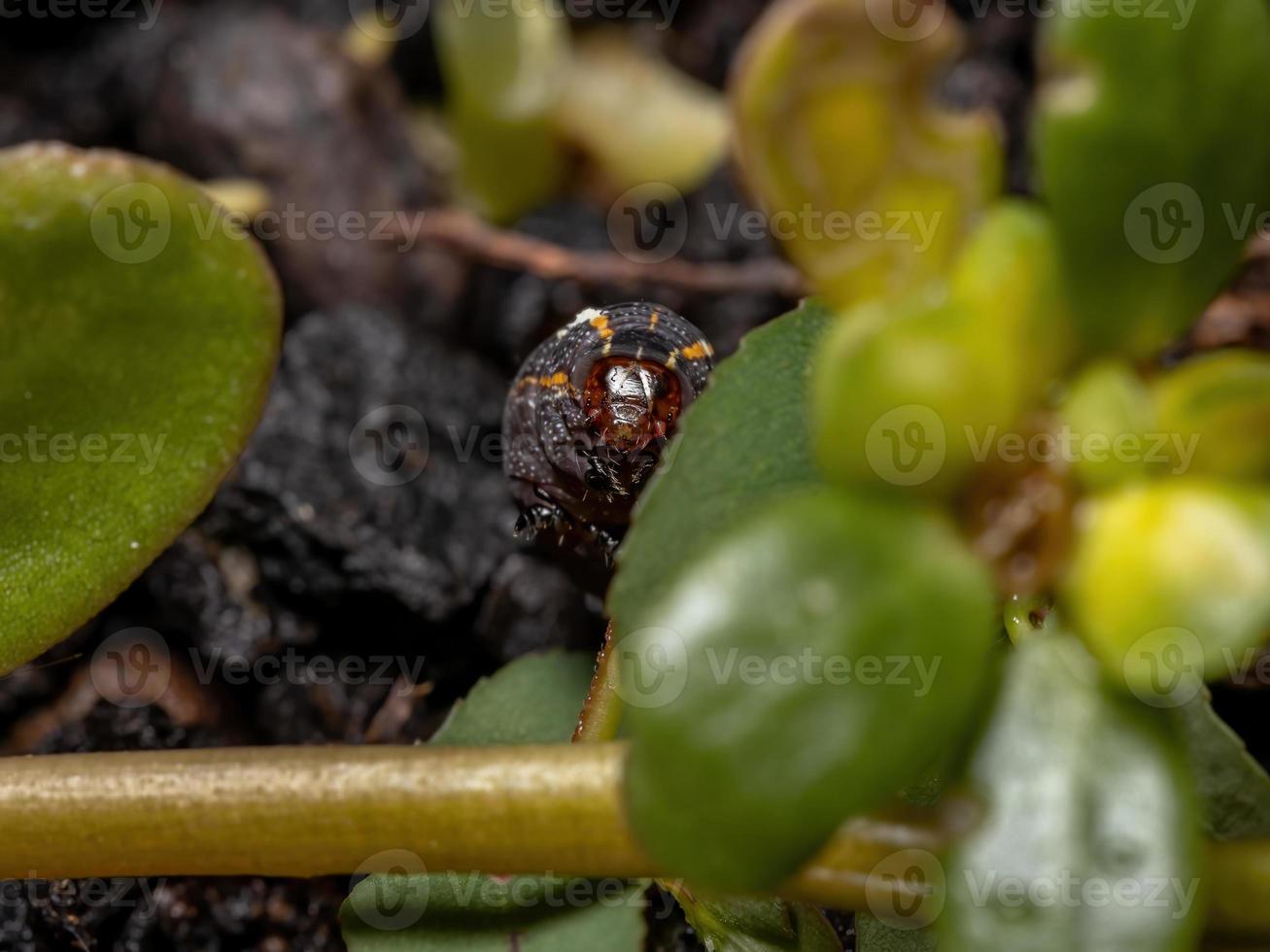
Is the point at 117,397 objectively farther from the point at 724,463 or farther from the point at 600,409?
the point at 724,463

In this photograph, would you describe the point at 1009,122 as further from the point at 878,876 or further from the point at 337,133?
the point at 878,876

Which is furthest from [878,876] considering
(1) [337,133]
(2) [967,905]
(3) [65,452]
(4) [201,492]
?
(1) [337,133]

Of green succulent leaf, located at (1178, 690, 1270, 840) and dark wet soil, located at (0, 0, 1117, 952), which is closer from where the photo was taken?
green succulent leaf, located at (1178, 690, 1270, 840)

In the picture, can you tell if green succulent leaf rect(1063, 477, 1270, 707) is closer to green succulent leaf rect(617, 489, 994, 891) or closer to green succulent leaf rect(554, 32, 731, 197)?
green succulent leaf rect(617, 489, 994, 891)

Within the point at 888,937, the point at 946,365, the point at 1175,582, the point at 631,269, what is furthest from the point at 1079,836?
the point at 631,269

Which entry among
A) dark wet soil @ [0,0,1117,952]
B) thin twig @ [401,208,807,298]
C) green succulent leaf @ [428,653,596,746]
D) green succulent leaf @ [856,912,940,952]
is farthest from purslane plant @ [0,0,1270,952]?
thin twig @ [401,208,807,298]

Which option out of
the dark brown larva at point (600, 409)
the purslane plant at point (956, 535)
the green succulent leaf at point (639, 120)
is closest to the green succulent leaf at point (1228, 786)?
the purslane plant at point (956, 535)
